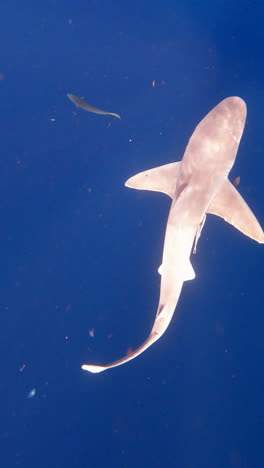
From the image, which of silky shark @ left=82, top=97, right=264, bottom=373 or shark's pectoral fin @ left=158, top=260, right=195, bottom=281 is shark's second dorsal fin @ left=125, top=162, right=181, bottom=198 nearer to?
silky shark @ left=82, top=97, right=264, bottom=373

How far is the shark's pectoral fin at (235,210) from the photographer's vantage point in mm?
4695

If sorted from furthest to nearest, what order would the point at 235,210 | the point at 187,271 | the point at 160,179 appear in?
1. the point at 160,179
2. the point at 235,210
3. the point at 187,271

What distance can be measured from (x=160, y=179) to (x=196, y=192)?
0.76 meters

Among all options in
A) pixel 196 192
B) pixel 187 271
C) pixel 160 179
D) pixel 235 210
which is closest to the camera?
pixel 187 271

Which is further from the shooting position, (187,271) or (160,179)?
(160,179)

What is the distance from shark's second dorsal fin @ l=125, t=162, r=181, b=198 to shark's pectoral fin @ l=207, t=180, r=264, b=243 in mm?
530

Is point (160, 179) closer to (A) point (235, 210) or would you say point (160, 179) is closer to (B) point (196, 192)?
(B) point (196, 192)

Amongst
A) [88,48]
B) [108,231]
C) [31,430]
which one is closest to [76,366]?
[31,430]

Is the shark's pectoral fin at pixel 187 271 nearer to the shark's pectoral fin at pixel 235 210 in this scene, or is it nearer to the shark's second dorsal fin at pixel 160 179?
the shark's pectoral fin at pixel 235 210

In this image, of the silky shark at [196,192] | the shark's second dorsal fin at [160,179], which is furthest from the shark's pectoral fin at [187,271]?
the shark's second dorsal fin at [160,179]

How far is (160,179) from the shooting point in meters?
4.95

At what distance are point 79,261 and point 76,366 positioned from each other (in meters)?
1.39

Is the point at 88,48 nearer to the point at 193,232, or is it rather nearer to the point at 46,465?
the point at 193,232

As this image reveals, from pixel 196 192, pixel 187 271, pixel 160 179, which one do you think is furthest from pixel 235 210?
pixel 187 271
